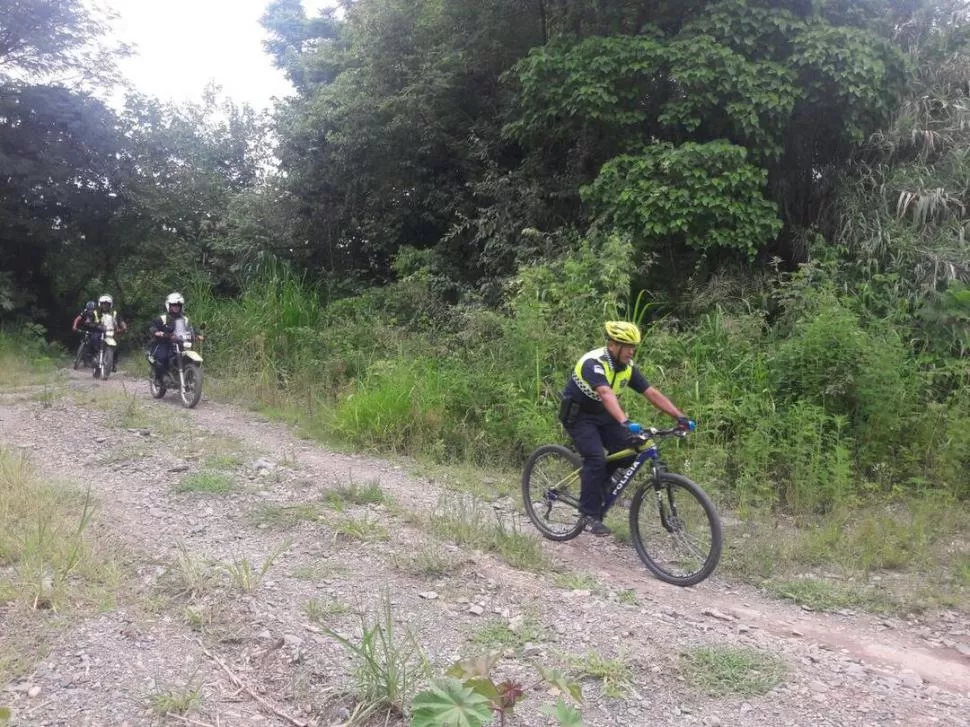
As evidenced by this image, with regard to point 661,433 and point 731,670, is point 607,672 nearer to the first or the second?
point 731,670

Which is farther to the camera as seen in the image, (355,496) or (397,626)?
(355,496)

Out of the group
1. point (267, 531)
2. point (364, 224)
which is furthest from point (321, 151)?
point (267, 531)

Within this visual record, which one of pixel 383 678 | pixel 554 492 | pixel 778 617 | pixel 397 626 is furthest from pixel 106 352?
pixel 778 617

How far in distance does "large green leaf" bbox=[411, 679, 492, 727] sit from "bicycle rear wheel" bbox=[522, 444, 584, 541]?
3.08 meters

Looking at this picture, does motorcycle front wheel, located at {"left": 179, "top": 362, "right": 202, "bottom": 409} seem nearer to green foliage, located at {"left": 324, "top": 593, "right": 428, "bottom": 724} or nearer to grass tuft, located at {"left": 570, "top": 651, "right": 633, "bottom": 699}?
green foliage, located at {"left": 324, "top": 593, "right": 428, "bottom": 724}

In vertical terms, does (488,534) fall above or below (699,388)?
below

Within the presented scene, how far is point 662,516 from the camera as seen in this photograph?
5.61 m

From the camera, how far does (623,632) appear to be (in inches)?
174

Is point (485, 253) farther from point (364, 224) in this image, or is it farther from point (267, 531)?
point (267, 531)

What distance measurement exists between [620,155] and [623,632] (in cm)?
766

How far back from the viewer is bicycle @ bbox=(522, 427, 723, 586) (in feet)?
17.5

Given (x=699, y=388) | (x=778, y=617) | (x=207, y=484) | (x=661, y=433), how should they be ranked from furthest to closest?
(x=699, y=388) → (x=207, y=484) → (x=661, y=433) → (x=778, y=617)

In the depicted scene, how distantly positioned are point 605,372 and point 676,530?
3.86ft

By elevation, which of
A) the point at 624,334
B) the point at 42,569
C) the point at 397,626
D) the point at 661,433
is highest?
the point at 624,334
